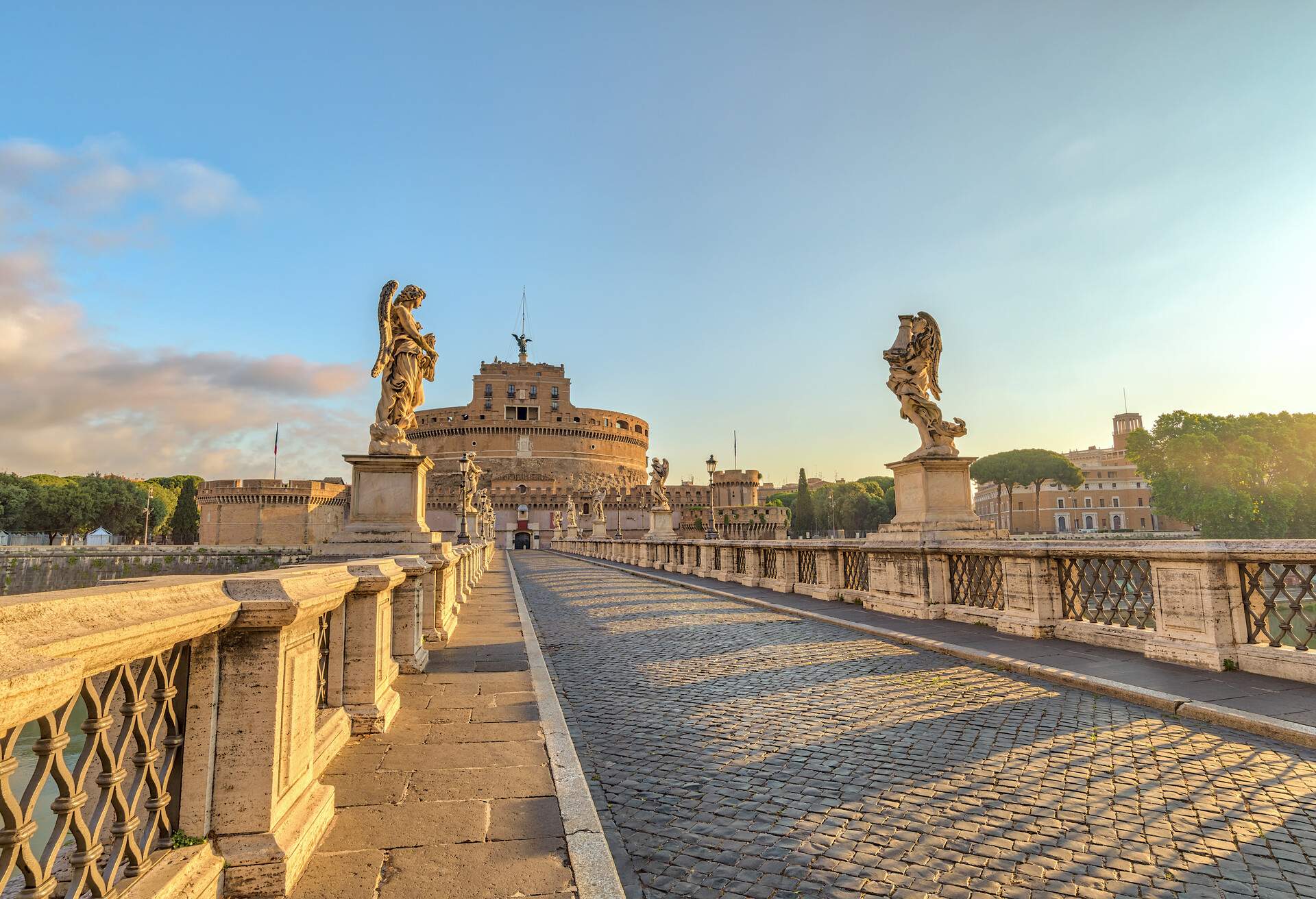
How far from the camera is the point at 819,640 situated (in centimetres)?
877

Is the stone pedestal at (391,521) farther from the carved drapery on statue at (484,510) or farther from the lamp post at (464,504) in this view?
the carved drapery on statue at (484,510)

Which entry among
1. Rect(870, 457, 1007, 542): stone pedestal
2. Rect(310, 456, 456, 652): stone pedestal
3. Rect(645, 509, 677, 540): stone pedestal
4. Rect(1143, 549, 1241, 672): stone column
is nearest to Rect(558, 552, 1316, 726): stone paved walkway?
Rect(1143, 549, 1241, 672): stone column

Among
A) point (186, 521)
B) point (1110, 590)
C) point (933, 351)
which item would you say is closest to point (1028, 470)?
point (933, 351)

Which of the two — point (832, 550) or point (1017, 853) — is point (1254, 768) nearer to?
point (1017, 853)

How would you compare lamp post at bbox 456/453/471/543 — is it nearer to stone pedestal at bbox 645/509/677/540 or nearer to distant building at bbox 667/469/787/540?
stone pedestal at bbox 645/509/677/540

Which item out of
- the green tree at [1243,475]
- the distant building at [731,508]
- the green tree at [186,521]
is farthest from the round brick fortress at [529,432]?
the green tree at [1243,475]

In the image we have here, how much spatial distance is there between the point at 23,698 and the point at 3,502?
83188 mm

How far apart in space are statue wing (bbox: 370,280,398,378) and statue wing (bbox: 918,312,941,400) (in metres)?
8.19

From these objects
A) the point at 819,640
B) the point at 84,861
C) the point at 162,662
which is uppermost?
the point at 162,662

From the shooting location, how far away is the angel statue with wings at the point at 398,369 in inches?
361

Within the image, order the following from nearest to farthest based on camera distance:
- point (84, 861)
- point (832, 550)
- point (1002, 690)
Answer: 1. point (84, 861)
2. point (1002, 690)
3. point (832, 550)

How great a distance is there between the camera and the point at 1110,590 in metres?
7.96

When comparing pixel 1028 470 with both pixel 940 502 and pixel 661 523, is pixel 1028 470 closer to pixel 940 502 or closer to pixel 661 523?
pixel 661 523

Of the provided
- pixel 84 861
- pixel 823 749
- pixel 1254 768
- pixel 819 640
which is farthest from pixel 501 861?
pixel 819 640
